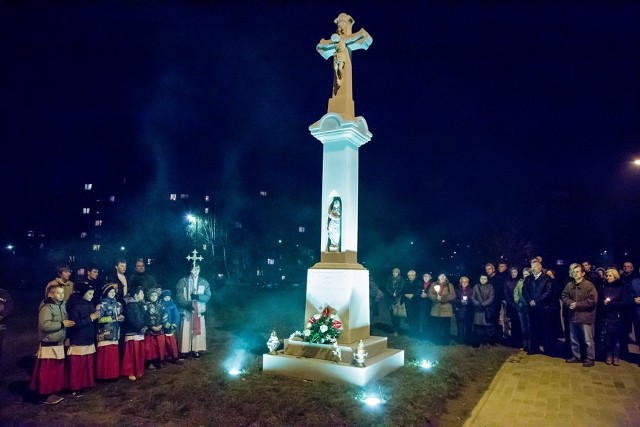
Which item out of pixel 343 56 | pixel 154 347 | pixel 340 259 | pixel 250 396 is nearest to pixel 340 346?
pixel 340 259

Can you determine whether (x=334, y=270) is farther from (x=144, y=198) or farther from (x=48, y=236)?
(x=48, y=236)

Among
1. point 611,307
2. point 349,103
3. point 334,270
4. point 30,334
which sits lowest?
point 30,334

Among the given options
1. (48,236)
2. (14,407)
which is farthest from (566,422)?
(48,236)

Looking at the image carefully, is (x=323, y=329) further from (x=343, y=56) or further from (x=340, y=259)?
(x=343, y=56)

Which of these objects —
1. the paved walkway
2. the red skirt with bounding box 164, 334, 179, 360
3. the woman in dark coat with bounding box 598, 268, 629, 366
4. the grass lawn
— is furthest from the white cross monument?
the woman in dark coat with bounding box 598, 268, 629, 366

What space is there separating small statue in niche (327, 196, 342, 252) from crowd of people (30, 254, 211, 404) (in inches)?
119

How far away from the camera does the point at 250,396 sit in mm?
6496

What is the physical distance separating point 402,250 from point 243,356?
1090 inches

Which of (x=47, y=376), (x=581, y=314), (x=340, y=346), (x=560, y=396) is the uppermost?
(x=581, y=314)

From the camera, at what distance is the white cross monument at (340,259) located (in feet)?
24.9

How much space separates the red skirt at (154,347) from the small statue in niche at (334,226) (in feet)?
12.3

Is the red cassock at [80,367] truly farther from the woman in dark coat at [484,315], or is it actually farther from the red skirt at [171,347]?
the woman in dark coat at [484,315]

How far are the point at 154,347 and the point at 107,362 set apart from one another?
1.14 metres

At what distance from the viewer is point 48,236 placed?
42.1m
